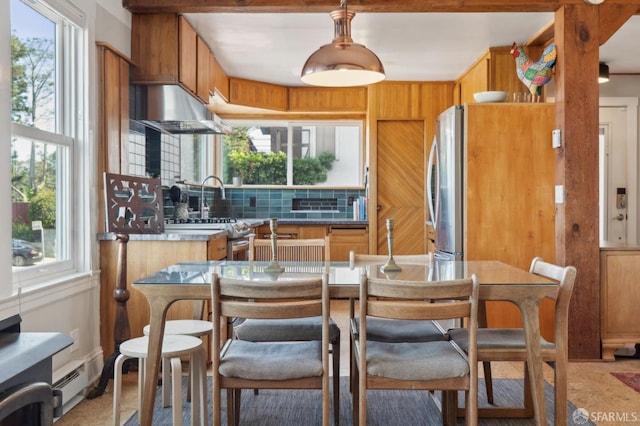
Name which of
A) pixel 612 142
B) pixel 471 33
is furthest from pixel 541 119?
pixel 612 142

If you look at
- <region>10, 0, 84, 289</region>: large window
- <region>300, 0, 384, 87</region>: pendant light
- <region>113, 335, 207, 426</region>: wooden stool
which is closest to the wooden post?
<region>10, 0, 84, 289</region>: large window

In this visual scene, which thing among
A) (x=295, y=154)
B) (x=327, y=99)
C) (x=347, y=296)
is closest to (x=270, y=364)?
(x=347, y=296)

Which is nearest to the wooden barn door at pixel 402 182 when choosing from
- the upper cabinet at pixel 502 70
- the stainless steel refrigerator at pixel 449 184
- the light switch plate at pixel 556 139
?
the upper cabinet at pixel 502 70

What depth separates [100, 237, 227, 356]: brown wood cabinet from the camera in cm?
329

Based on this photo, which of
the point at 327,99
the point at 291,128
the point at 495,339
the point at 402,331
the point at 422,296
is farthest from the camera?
the point at 291,128

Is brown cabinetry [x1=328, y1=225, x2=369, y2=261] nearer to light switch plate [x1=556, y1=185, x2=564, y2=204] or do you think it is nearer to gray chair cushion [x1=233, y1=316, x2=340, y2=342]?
light switch plate [x1=556, y1=185, x2=564, y2=204]

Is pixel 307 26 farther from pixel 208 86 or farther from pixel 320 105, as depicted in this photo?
pixel 320 105

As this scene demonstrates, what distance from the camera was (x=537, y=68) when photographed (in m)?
3.78

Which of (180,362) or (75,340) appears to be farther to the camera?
(75,340)

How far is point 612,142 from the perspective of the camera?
5.81 m

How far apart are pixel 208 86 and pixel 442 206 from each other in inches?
86.7

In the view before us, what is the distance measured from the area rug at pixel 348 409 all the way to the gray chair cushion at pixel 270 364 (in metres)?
0.61

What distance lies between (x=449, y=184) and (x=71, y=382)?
280 centimetres

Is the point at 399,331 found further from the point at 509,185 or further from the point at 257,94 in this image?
the point at 257,94
